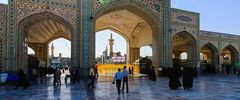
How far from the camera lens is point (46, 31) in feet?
74.2

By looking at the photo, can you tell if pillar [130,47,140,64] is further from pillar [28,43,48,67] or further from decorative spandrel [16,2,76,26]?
decorative spandrel [16,2,76,26]

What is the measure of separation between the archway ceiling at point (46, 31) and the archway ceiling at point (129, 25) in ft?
11.8

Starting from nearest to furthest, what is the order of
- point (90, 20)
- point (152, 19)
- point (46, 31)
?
point (90, 20) → point (152, 19) → point (46, 31)

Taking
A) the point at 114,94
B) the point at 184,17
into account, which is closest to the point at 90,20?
the point at 114,94

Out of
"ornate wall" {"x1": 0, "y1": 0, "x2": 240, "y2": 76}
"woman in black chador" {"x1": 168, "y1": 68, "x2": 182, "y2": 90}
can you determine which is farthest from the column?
"woman in black chador" {"x1": 168, "y1": 68, "x2": 182, "y2": 90}

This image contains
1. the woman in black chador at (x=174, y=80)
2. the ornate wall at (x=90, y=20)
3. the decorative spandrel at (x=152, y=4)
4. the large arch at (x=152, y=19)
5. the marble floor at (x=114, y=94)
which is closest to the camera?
the marble floor at (x=114, y=94)

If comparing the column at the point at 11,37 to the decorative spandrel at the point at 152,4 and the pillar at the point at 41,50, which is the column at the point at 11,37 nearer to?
the decorative spandrel at the point at 152,4

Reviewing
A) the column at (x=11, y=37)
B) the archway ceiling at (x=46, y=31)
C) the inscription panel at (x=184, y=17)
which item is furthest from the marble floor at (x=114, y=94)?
the inscription panel at (x=184, y=17)

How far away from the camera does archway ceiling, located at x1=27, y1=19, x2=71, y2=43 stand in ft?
65.6

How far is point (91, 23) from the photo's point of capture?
16.3m

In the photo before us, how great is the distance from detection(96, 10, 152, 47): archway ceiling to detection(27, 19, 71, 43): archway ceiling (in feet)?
11.8

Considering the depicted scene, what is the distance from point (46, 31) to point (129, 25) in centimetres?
817

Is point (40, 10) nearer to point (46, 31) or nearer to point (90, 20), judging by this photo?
point (90, 20)

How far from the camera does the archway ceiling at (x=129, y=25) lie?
2198 cm
